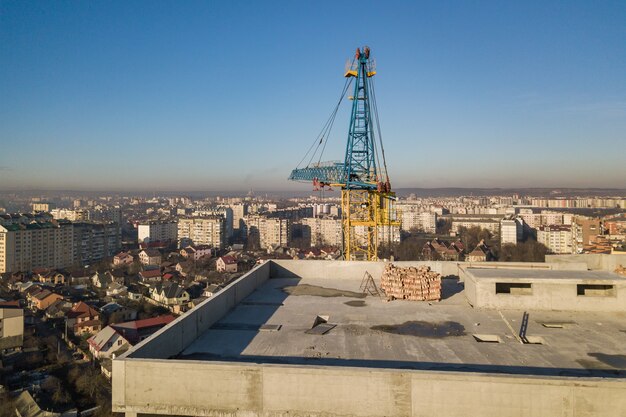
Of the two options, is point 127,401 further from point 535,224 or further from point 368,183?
point 535,224

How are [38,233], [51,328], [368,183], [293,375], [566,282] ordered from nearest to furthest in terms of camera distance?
[293,375], [566,282], [368,183], [51,328], [38,233]

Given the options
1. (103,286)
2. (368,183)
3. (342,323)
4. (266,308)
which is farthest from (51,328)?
(342,323)

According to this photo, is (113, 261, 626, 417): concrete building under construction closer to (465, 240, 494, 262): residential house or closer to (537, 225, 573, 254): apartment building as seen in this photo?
(465, 240, 494, 262): residential house

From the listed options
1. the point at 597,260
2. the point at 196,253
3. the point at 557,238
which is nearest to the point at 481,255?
the point at 557,238

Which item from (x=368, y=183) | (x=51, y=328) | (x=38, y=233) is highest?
(x=368, y=183)

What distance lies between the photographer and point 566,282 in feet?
20.0

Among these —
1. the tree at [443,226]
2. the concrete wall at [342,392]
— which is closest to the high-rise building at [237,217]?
the tree at [443,226]

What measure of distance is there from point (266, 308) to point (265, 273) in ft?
7.12

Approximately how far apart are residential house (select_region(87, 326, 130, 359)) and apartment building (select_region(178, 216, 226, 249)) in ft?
116

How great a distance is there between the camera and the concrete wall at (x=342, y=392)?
324 cm

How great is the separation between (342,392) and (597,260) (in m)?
8.51

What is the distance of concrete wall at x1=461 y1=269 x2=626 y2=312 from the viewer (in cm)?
599

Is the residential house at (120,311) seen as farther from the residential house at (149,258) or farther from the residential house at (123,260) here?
the residential house at (149,258)

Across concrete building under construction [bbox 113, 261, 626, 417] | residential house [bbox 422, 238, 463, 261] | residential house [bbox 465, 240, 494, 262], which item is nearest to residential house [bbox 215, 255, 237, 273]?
residential house [bbox 422, 238, 463, 261]
